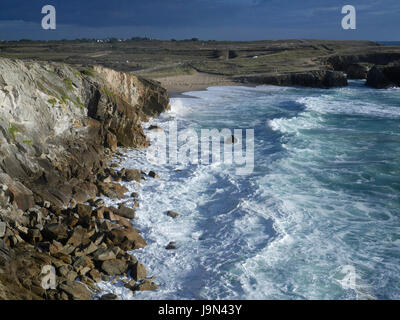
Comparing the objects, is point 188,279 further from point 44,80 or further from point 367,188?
point 44,80

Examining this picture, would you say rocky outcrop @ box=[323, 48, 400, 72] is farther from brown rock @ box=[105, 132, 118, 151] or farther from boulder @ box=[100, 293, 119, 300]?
boulder @ box=[100, 293, 119, 300]

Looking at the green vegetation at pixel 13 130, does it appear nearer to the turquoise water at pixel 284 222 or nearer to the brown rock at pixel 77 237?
the brown rock at pixel 77 237

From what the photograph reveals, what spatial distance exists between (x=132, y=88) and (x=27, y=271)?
18.4 meters

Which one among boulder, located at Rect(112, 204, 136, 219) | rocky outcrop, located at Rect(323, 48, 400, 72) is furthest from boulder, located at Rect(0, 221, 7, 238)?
rocky outcrop, located at Rect(323, 48, 400, 72)

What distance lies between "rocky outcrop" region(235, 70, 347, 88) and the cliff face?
32448mm

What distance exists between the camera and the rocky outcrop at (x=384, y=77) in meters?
47.5

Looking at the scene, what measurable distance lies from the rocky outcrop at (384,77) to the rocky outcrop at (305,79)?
3387mm

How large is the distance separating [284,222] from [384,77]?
44.0m

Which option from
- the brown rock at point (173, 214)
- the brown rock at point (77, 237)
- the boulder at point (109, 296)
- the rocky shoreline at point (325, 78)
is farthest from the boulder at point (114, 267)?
the rocky shoreline at point (325, 78)

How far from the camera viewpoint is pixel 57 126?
13945mm

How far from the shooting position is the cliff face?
10984mm

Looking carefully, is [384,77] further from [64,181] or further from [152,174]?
[64,181]

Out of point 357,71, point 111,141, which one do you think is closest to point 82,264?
point 111,141

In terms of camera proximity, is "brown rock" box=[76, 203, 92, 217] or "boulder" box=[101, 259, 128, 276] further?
"brown rock" box=[76, 203, 92, 217]
